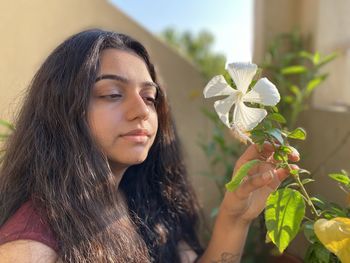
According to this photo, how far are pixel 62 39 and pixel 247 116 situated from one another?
4.01 feet

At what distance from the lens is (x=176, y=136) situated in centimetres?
146

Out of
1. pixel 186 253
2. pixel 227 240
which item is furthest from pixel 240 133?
pixel 186 253

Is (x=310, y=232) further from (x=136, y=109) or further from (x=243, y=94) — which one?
(x=136, y=109)

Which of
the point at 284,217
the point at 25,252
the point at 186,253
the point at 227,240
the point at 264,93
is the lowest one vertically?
the point at 186,253

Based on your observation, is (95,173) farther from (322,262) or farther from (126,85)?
(322,262)

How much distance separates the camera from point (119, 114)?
3.42ft

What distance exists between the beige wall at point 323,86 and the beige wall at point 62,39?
43 cm

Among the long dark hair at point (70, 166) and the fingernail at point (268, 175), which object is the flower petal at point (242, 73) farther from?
the long dark hair at point (70, 166)

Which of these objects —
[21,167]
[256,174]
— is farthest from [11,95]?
[256,174]

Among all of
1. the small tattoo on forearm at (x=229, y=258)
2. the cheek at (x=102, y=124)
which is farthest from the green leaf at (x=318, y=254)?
the cheek at (x=102, y=124)

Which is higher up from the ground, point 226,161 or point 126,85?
point 126,85

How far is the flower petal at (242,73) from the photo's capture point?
0.80 meters

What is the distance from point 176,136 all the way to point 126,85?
43 centimetres

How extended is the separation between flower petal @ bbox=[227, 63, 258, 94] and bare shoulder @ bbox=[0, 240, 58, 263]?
0.53 m
